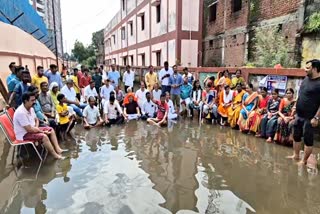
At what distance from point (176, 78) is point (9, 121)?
577 centimetres

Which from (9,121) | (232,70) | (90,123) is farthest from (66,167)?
(232,70)

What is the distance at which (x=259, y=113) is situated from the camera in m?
7.51

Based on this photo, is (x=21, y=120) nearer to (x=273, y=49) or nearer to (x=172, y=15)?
(x=273, y=49)

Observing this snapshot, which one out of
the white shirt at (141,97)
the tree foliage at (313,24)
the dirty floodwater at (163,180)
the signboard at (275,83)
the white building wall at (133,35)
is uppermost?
the white building wall at (133,35)

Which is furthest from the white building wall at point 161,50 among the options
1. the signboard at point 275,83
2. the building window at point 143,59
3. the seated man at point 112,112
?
the signboard at point 275,83

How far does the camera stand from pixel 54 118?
6.96 metres

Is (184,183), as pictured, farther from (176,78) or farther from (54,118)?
(176,78)

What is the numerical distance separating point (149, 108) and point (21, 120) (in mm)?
4798

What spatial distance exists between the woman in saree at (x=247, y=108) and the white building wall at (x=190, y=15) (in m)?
9.17

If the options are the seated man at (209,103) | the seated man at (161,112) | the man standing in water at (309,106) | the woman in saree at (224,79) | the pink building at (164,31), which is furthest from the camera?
the pink building at (164,31)

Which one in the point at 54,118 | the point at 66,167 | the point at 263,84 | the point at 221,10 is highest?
the point at 221,10

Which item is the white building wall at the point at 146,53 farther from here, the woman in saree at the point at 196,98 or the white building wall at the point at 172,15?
the woman in saree at the point at 196,98

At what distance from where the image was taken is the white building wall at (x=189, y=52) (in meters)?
16.4

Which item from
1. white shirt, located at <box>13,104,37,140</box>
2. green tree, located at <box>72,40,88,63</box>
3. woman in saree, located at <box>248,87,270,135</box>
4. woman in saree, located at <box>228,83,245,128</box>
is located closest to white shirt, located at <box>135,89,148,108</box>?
woman in saree, located at <box>228,83,245,128</box>
